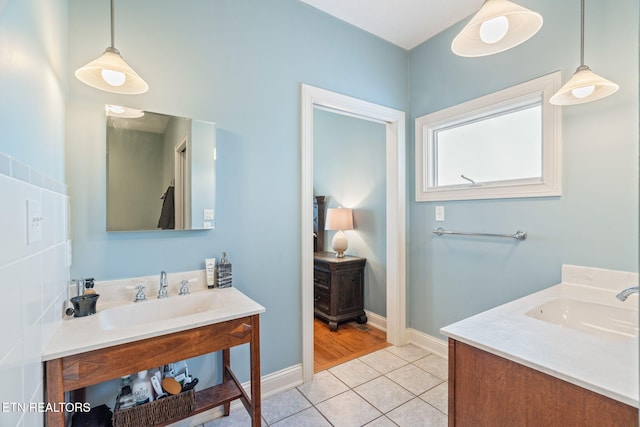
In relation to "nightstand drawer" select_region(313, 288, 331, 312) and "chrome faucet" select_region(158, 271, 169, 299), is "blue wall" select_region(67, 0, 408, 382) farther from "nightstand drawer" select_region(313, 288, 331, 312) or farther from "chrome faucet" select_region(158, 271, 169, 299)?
"nightstand drawer" select_region(313, 288, 331, 312)

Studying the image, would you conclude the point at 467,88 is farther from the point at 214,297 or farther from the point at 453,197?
the point at 214,297

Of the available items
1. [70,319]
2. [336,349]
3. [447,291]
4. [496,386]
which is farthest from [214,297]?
[447,291]

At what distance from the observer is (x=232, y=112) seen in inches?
70.6

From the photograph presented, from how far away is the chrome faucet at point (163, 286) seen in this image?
58.7 inches

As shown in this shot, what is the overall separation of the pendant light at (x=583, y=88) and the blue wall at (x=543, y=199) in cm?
19

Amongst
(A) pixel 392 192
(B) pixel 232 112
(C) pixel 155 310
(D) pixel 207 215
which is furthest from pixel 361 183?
(C) pixel 155 310

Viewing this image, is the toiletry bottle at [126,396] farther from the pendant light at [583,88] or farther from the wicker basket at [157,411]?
the pendant light at [583,88]

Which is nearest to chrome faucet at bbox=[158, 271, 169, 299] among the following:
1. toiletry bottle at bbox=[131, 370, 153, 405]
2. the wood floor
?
toiletry bottle at bbox=[131, 370, 153, 405]

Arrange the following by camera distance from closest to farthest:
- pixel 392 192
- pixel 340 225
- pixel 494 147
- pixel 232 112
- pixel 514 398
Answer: pixel 514 398
pixel 232 112
pixel 494 147
pixel 392 192
pixel 340 225

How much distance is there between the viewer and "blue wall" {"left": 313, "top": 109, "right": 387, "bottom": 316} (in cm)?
305

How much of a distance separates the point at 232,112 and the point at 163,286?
111 centimetres

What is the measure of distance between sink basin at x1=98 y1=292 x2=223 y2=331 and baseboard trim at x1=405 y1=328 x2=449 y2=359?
1.94 meters

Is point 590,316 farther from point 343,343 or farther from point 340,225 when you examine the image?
point 340,225

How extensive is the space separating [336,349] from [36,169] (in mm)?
2427
